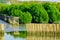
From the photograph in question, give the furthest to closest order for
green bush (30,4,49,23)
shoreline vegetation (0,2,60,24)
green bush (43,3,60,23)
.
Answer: green bush (43,3,60,23), shoreline vegetation (0,2,60,24), green bush (30,4,49,23)

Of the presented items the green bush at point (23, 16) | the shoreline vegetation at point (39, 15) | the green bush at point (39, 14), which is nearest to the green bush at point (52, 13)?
the shoreline vegetation at point (39, 15)

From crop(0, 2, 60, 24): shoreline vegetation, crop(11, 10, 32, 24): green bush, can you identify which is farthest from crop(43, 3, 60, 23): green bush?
crop(11, 10, 32, 24): green bush

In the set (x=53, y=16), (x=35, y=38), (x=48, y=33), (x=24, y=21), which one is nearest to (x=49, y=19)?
(x=53, y=16)

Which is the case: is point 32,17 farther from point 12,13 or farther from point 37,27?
point 37,27

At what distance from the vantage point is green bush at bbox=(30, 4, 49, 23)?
1576 cm

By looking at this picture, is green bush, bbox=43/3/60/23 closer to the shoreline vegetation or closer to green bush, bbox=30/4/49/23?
the shoreline vegetation

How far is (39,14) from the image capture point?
16281 mm

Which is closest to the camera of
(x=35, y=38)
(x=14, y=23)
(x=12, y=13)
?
(x=35, y=38)

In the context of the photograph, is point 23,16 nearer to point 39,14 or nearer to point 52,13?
point 39,14

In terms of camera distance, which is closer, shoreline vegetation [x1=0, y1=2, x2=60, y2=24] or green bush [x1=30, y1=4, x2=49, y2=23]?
green bush [x1=30, y1=4, x2=49, y2=23]

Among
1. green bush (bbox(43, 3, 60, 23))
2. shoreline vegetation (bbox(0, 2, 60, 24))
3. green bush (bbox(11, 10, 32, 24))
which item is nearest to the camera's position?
shoreline vegetation (bbox(0, 2, 60, 24))

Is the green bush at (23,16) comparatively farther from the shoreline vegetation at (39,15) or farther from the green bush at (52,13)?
the green bush at (52,13)

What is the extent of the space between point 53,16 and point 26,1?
29.0ft

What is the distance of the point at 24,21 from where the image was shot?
16.6 metres
